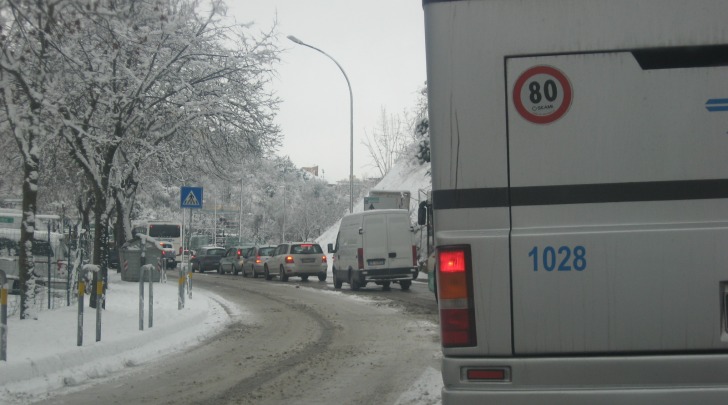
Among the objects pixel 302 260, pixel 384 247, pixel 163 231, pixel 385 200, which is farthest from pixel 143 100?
pixel 163 231

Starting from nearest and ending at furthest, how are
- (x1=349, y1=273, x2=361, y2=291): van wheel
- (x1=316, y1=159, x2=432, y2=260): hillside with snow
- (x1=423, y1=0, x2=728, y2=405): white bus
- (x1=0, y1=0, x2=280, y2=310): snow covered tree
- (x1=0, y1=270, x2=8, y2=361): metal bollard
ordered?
(x1=423, y1=0, x2=728, y2=405): white bus < (x1=0, y1=270, x2=8, y2=361): metal bollard < (x1=0, y1=0, x2=280, y2=310): snow covered tree < (x1=349, y1=273, x2=361, y2=291): van wheel < (x1=316, y1=159, x2=432, y2=260): hillside with snow

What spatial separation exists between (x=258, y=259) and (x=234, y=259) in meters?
6.74

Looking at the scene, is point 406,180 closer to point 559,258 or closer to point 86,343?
point 86,343

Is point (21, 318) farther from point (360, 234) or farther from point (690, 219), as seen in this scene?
point (360, 234)

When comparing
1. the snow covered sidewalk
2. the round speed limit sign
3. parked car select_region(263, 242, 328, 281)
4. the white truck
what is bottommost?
the snow covered sidewalk

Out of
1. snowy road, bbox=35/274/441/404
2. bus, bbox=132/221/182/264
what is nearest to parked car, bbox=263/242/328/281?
snowy road, bbox=35/274/441/404

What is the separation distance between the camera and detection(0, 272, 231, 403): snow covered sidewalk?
9422 millimetres

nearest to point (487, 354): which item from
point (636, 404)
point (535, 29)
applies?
point (636, 404)

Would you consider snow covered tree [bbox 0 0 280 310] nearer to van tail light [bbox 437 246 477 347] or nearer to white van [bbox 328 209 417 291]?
white van [bbox 328 209 417 291]

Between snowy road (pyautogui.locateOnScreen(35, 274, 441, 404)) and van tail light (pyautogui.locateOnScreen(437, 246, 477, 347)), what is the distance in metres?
3.68

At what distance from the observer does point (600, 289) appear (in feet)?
14.6

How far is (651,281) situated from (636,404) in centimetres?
62

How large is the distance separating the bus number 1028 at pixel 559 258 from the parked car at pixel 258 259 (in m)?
34.7

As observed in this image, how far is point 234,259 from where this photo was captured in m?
46.7
